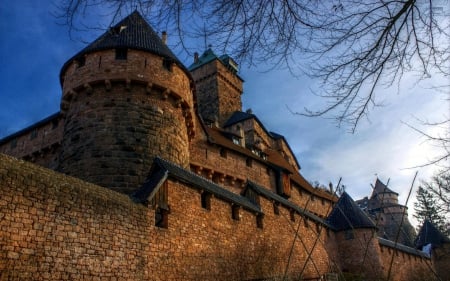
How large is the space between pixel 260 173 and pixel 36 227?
1717 centimetres

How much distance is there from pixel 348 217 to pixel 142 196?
1763 cm

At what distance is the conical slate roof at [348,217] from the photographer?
22.2 m

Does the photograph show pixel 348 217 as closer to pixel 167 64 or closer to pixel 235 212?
pixel 235 212

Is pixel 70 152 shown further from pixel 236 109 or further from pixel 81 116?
pixel 236 109

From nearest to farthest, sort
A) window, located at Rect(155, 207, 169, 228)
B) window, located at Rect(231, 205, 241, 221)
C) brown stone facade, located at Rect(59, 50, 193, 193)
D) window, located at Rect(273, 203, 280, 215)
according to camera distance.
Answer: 1. window, located at Rect(155, 207, 169, 228)
2. window, located at Rect(231, 205, 241, 221)
3. brown stone facade, located at Rect(59, 50, 193, 193)
4. window, located at Rect(273, 203, 280, 215)

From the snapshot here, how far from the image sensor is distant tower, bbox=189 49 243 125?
35513 mm

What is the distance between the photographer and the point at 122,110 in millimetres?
12922

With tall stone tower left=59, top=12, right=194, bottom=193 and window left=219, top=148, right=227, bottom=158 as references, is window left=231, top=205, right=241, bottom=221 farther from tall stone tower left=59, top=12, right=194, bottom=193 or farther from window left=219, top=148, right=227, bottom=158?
window left=219, top=148, right=227, bottom=158

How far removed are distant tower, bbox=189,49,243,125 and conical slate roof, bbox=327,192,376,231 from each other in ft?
45.5

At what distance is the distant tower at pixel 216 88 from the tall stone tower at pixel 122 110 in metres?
20.3

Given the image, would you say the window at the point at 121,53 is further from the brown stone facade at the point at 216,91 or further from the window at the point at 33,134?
the brown stone facade at the point at 216,91

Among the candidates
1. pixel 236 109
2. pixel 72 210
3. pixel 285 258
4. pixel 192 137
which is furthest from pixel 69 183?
pixel 236 109

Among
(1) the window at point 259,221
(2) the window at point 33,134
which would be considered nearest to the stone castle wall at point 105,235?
(1) the window at point 259,221

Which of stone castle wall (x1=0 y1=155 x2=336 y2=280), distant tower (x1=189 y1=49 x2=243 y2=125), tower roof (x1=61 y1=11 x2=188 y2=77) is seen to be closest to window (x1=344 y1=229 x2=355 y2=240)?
stone castle wall (x1=0 y1=155 x2=336 y2=280)
